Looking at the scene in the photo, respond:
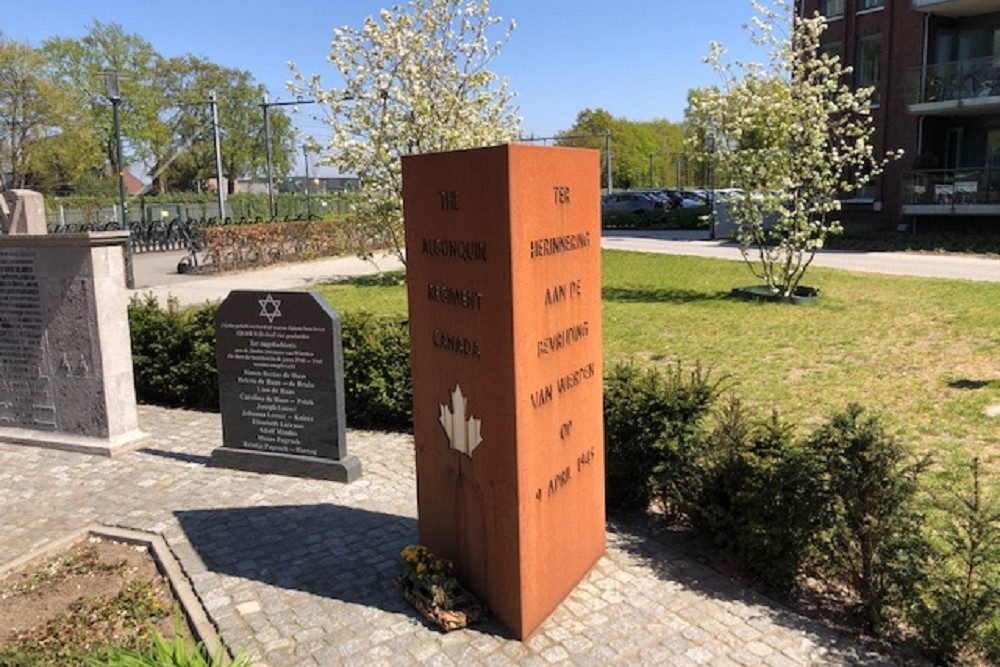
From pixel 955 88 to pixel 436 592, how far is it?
28.8m

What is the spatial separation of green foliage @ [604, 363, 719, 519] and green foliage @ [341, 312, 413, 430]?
2708 mm

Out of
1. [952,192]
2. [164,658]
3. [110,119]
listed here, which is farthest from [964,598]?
[110,119]

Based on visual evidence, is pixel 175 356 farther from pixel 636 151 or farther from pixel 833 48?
pixel 636 151

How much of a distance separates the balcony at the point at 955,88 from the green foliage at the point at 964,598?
26501mm

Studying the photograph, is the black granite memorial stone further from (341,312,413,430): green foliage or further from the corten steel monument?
the corten steel monument

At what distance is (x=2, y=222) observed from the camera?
8250 mm

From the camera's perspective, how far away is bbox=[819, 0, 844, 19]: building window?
31.9 m

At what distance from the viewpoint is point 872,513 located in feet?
14.1

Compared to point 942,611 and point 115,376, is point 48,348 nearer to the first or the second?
point 115,376

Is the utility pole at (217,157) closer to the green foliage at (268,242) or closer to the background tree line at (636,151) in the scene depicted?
the green foliage at (268,242)

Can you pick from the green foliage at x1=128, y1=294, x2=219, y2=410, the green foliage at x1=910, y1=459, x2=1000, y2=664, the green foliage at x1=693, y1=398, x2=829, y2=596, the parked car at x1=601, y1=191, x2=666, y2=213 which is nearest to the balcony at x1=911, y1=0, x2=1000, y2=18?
the parked car at x1=601, y1=191, x2=666, y2=213

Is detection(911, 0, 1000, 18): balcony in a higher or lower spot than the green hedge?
higher

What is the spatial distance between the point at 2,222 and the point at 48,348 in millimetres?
1474

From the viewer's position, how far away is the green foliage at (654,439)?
18.2ft
